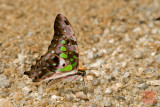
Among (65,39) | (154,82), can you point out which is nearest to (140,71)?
(154,82)

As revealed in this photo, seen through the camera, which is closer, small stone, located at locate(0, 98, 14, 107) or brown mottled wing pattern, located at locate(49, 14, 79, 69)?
small stone, located at locate(0, 98, 14, 107)

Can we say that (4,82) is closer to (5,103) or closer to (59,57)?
(5,103)

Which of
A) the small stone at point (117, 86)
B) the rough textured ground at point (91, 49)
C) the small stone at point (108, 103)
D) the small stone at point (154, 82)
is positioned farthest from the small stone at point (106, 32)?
the small stone at point (108, 103)

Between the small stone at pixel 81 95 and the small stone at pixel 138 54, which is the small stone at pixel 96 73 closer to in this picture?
the small stone at pixel 81 95

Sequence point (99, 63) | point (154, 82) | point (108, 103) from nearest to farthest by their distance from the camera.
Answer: point (108, 103) < point (154, 82) < point (99, 63)

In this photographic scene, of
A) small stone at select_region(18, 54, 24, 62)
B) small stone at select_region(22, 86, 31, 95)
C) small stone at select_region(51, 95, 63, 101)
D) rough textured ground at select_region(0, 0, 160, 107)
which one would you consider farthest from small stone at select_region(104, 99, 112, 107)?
small stone at select_region(18, 54, 24, 62)

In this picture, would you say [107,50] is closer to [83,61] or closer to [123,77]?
[83,61]

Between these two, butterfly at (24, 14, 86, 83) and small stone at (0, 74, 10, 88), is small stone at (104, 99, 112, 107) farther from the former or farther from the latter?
small stone at (0, 74, 10, 88)
